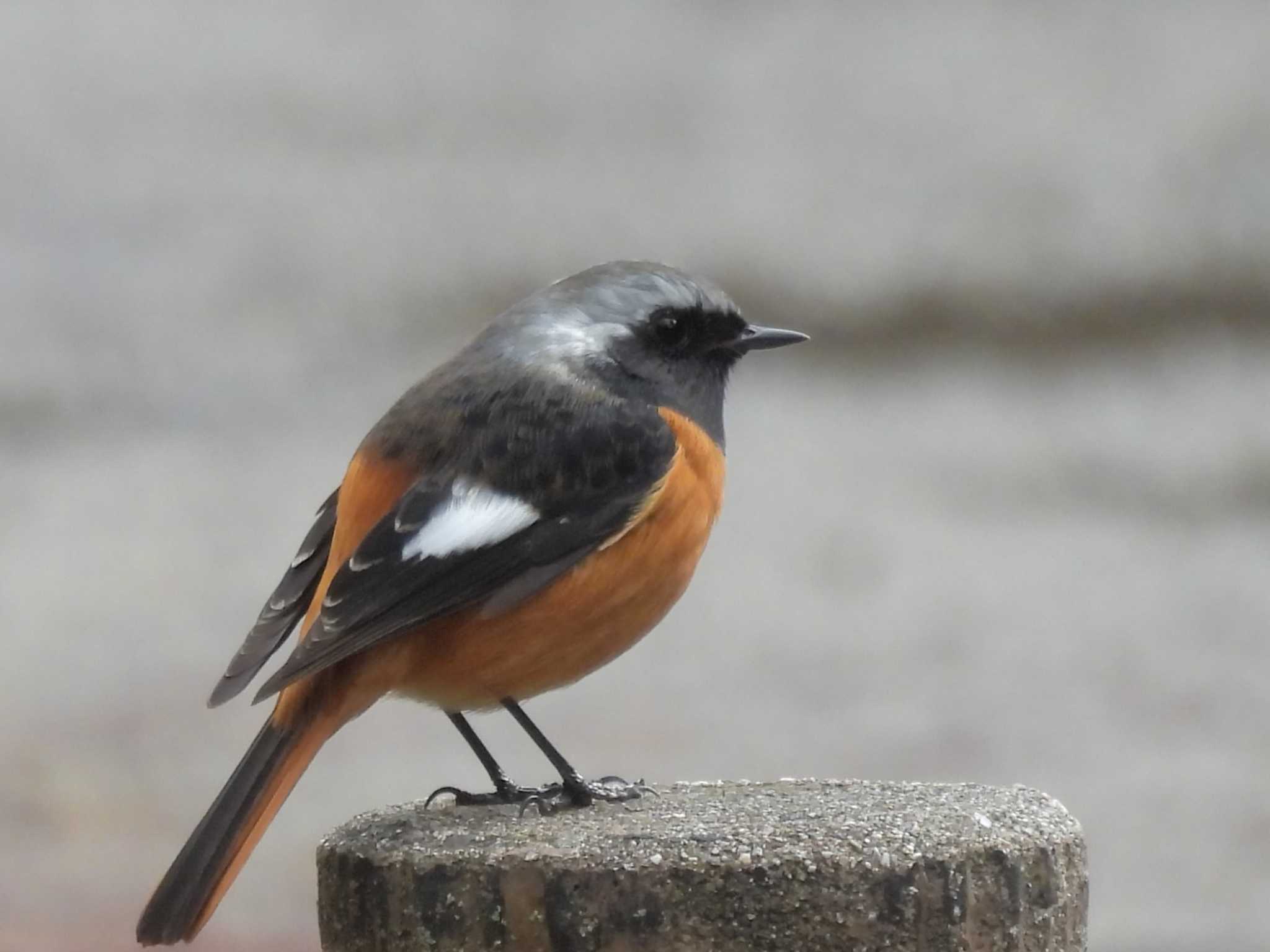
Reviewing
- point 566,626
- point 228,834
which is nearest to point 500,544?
point 566,626

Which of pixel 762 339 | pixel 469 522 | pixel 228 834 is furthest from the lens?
pixel 762 339

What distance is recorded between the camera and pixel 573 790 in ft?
8.56

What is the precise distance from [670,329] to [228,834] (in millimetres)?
1128

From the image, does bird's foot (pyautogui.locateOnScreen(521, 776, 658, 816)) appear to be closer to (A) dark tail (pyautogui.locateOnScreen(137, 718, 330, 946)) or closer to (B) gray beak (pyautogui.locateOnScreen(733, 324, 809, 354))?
(A) dark tail (pyautogui.locateOnScreen(137, 718, 330, 946))

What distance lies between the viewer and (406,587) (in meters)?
2.47

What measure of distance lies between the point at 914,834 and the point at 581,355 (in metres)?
1.19

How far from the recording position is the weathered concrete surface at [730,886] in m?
1.76

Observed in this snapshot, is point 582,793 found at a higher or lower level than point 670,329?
lower

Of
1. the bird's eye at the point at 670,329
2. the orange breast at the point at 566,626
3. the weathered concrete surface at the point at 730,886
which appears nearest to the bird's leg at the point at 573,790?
the orange breast at the point at 566,626

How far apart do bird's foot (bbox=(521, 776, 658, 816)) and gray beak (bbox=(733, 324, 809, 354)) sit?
2.48 feet

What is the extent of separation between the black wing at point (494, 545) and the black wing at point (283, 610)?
0.17m

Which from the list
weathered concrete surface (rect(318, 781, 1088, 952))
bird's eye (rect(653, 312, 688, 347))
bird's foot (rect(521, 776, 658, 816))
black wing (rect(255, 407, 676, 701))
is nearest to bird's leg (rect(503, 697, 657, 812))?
bird's foot (rect(521, 776, 658, 816))

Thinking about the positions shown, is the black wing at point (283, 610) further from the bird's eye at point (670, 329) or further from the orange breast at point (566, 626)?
the bird's eye at point (670, 329)

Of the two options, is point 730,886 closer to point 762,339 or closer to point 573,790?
point 573,790
